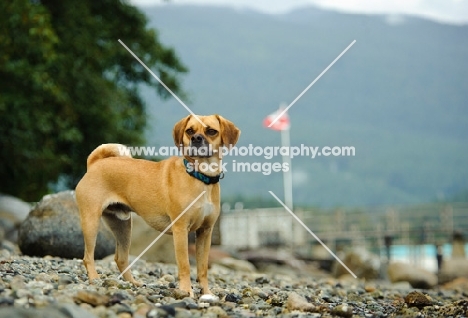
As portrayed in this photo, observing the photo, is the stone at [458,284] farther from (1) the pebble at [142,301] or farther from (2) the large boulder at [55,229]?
(2) the large boulder at [55,229]

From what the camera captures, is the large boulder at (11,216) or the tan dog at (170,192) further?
the large boulder at (11,216)

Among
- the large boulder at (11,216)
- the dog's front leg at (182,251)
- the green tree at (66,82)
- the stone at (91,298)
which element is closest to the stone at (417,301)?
the dog's front leg at (182,251)

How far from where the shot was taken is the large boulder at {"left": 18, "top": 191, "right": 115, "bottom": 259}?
42.2ft

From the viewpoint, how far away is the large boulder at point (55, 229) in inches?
506

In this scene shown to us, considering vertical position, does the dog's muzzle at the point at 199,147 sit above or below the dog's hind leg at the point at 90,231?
above

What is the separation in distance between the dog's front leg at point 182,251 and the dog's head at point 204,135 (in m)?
Result: 0.78

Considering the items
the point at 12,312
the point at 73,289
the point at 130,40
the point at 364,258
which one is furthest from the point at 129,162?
the point at 364,258

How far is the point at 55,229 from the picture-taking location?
1295 cm

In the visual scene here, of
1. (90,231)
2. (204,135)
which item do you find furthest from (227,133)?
(90,231)

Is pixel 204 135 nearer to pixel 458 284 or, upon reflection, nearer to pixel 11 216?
pixel 11 216

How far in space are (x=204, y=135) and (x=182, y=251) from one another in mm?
1249

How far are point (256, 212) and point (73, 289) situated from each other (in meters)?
32.9

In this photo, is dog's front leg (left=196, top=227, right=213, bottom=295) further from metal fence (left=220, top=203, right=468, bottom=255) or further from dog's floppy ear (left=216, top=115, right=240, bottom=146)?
metal fence (left=220, top=203, right=468, bottom=255)

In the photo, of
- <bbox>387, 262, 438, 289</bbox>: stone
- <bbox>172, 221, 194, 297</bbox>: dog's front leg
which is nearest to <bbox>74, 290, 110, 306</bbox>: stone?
<bbox>172, 221, 194, 297</bbox>: dog's front leg
